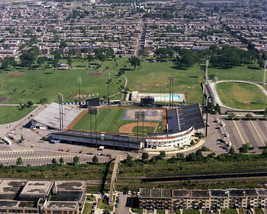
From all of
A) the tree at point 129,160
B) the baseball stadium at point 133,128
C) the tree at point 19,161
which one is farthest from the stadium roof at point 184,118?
the tree at point 19,161

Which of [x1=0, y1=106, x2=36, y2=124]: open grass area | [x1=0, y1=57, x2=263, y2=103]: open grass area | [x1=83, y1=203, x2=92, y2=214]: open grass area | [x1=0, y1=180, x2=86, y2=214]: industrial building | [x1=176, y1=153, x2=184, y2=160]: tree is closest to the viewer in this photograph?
[x1=0, y1=180, x2=86, y2=214]: industrial building

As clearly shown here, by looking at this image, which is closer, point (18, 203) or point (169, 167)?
point (18, 203)

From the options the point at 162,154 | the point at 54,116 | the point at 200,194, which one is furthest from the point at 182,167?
the point at 54,116

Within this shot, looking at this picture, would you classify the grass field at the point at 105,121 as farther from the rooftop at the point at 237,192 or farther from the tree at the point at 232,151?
the rooftop at the point at 237,192

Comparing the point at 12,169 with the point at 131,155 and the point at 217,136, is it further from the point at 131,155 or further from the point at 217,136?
the point at 217,136

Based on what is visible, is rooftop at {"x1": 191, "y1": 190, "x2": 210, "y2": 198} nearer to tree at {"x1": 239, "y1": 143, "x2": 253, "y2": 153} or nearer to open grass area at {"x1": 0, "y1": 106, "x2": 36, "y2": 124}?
tree at {"x1": 239, "y1": 143, "x2": 253, "y2": 153}

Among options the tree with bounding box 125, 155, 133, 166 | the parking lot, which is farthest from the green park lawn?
the tree with bounding box 125, 155, 133, 166

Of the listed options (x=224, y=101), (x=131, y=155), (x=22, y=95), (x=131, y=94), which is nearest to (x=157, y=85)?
(x=131, y=94)
